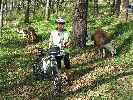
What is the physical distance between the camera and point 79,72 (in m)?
18.5

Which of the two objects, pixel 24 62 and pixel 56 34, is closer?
pixel 56 34

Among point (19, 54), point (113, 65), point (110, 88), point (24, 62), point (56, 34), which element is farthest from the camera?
point (19, 54)

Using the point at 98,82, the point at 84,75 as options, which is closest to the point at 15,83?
the point at 84,75

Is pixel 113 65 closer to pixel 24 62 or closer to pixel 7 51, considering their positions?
pixel 24 62

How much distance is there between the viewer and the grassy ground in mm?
14809

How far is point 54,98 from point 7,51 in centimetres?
1096

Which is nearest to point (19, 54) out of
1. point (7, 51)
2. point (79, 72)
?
point (7, 51)

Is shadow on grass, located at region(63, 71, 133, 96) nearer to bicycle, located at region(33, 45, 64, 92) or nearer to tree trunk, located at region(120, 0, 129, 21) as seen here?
bicycle, located at region(33, 45, 64, 92)

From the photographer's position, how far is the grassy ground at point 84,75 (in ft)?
48.6

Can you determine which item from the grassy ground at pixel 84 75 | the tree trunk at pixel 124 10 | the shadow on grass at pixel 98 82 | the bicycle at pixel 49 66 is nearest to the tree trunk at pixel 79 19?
the grassy ground at pixel 84 75

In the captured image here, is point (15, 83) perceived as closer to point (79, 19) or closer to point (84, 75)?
point (84, 75)

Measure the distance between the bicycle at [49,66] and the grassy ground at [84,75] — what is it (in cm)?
33

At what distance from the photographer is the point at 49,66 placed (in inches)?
671

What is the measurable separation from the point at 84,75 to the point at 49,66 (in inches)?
72.4
